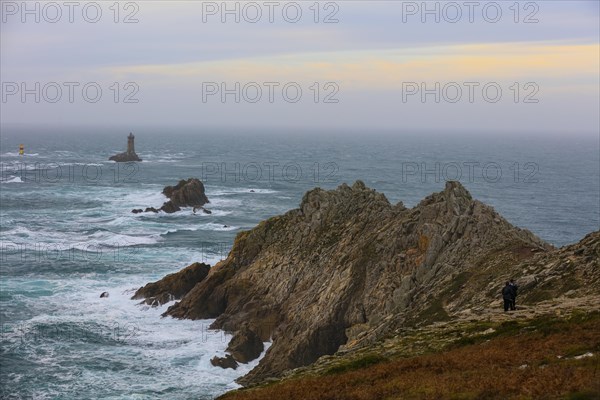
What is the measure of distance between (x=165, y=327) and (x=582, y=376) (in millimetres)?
44547

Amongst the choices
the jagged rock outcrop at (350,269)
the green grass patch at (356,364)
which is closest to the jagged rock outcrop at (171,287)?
the jagged rock outcrop at (350,269)

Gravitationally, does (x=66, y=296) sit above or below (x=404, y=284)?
below

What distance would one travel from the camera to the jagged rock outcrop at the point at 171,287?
209 ft

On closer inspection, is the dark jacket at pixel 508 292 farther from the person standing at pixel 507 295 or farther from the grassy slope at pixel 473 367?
the grassy slope at pixel 473 367

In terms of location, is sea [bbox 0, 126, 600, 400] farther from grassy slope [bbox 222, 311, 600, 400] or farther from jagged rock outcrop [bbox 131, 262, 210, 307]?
grassy slope [bbox 222, 311, 600, 400]

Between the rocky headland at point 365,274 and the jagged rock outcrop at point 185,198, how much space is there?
2162 inches

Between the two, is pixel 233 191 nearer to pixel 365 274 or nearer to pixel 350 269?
pixel 350 269

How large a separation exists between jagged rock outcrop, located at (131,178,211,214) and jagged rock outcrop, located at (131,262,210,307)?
53.5 m

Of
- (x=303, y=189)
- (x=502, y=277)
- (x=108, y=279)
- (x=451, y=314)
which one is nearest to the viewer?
(x=451, y=314)

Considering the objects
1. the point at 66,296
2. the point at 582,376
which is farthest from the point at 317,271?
the point at 582,376

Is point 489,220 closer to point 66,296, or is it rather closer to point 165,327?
point 165,327

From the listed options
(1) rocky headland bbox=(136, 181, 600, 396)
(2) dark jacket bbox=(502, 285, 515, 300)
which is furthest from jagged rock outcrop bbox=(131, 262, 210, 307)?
(2) dark jacket bbox=(502, 285, 515, 300)

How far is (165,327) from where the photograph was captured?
189 ft

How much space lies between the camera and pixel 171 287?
64.4 meters
